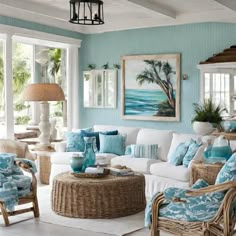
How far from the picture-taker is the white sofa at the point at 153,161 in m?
6.24

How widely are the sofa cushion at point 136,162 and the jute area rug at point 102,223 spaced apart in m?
1.08

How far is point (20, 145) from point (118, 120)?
2698mm

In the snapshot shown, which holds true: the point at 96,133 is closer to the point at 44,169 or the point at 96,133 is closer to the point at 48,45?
the point at 44,169

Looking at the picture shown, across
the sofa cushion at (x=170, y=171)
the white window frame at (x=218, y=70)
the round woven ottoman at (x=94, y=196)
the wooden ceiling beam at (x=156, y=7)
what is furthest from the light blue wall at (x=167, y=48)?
the round woven ottoman at (x=94, y=196)

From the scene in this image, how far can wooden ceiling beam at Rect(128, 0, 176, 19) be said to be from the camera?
6.95m

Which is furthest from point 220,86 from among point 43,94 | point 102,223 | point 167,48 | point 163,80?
point 102,223

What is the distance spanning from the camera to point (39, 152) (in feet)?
25.4

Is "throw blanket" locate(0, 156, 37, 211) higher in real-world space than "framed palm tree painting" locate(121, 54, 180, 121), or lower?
lower

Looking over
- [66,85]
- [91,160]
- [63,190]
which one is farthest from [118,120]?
[63,190]

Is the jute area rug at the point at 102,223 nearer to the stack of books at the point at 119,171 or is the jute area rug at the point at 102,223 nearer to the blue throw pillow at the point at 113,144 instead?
the stack of books at the point at 119,171

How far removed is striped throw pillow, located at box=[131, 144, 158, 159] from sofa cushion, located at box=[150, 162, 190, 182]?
475 mm

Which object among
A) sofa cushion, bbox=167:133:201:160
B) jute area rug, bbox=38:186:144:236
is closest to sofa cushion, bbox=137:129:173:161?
sofa cushion, bbox=167:133:201:160

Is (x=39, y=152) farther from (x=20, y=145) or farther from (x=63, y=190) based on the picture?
(x=63, y=190)

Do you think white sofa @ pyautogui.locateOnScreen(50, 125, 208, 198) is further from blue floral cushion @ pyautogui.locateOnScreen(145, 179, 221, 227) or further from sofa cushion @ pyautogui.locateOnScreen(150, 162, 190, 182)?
blue floral cushion @ pyautogui.locateOnScreen(145, 179, 221, 227)
